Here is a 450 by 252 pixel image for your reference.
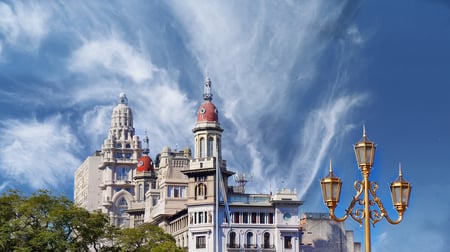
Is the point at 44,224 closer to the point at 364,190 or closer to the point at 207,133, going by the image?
the point at 207,133

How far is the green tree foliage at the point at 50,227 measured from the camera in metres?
104

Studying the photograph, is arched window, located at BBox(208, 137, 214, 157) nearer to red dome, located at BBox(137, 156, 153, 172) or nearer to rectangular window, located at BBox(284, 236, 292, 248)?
rectangular window, located at BBox(284, 236, 292, 248)

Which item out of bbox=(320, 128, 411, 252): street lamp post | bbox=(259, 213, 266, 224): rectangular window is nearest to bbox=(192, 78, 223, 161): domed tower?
bbox=(259, 213, 266, 224): rectangular window

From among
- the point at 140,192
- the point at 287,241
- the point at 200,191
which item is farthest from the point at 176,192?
the point at 140,192

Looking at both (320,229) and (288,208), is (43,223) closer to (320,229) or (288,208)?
(288,208)

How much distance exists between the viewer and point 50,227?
10862 centimetres

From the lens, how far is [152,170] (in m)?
178

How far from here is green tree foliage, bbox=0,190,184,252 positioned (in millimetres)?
104356

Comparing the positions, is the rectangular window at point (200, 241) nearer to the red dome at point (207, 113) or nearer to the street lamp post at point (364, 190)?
the red dome at point (207, 113)

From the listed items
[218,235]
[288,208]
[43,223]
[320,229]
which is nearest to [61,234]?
[43,223]

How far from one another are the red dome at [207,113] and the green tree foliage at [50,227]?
26.5 m

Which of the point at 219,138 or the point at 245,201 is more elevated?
the point at 219,138

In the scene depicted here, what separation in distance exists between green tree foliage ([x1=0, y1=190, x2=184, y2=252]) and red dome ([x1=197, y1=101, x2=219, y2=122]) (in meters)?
26.5

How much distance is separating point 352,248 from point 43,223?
56.9m
